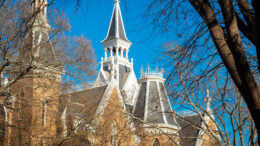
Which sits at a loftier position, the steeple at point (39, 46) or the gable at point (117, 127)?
the steeple at point (39, 46)

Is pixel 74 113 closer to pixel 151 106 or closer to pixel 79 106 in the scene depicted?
pixel 79 106

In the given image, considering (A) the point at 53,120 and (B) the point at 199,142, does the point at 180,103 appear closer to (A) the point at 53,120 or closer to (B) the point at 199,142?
(A) the point at 53,120

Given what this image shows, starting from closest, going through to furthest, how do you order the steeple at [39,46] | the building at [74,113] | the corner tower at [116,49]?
the steeple at [39,46], the building at [74,113], the corner tower at [116,49]

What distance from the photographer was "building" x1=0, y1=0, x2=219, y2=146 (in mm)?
13102

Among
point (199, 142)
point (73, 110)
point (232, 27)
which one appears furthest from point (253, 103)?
point (199, 142)

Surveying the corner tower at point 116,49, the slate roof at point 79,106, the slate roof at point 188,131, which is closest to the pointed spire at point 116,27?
the corner tower at point 116,49

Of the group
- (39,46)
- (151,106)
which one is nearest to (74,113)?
(39,46)

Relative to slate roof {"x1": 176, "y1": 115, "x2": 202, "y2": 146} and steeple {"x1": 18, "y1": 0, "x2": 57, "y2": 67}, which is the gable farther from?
steeple {"x1": 18, "y1": 0, "x2": 57, "y2": 67}

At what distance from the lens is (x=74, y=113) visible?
1939 centimetres

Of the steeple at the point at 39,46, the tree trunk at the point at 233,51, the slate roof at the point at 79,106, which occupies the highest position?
the steeple at the point at 39,46

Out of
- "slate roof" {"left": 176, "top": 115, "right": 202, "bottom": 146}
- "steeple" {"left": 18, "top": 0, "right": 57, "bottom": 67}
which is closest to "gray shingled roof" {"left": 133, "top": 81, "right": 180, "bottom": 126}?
"slate roof" {"left": 176, "top": 115, "right": 202, "bottom": 146}

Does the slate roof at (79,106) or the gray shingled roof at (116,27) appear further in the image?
the gray shingled roof at (116,27)

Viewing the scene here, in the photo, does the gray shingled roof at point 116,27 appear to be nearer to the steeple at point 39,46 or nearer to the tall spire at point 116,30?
the tall spire at point 116,30

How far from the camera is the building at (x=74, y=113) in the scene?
1310 centimetres
